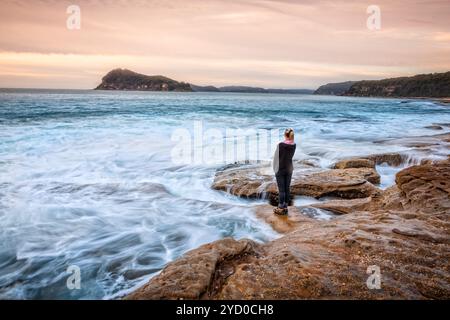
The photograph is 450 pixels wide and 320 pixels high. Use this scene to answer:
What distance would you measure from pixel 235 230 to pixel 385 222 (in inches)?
115

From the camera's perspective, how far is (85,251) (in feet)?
20.4

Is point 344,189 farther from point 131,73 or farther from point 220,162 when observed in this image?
point 131,73

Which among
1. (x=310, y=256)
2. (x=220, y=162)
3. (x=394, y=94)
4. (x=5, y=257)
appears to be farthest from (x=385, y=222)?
(x=394, y=94)

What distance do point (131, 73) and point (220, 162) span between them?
617ft

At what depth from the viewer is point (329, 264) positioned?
3.76 m

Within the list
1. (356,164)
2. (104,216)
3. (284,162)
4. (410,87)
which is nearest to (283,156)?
(284,162)

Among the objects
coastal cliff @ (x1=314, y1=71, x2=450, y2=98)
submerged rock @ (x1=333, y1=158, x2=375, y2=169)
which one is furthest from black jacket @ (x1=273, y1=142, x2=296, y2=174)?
coastal cliff @ (x1=314, y1=71, x2=450, y2=98)

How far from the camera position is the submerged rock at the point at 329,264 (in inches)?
129

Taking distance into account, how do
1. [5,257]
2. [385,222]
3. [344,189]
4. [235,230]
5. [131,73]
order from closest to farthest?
[385,222] → [5,257] → [235,230] → [344,189] → [131,73]

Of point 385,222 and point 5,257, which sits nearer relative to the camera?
point 385,222

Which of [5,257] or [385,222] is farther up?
[385,222]

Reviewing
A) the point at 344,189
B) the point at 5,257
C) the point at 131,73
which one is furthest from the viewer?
the point at 131,73

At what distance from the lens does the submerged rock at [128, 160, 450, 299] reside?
328 centimetres

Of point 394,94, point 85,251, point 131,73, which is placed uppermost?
point 131,73
